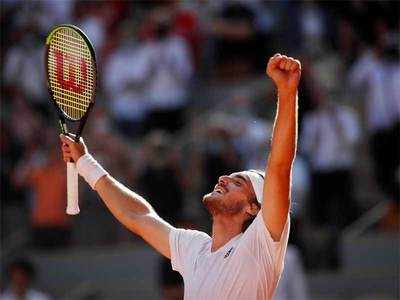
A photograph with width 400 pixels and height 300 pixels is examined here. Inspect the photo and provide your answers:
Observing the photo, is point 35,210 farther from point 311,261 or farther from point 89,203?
point 311,261

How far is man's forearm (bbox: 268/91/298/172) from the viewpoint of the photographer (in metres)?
6.06

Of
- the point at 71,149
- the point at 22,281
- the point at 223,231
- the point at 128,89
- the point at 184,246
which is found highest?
the point at 71,149

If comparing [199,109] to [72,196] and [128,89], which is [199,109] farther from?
[72,196]

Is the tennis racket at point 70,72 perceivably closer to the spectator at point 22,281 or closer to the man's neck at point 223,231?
the man's neck at point 223,231

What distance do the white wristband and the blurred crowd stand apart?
5.14 meters

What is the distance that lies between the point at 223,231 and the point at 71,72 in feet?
4.72

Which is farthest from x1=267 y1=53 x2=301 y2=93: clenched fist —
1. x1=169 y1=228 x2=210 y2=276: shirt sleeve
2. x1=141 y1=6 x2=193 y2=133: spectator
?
x1=141 y1=6 x2=193 y2=133: spectator

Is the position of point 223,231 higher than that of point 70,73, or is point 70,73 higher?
point 70,73

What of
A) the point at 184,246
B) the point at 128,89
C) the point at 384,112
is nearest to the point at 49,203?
the point at 128,89

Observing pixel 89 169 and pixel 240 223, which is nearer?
pixel 240 223

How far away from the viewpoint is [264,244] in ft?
20.4

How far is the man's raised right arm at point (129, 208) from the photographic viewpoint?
22.8ft

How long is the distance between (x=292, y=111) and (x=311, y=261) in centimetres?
699

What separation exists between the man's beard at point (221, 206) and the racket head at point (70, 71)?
994mm
